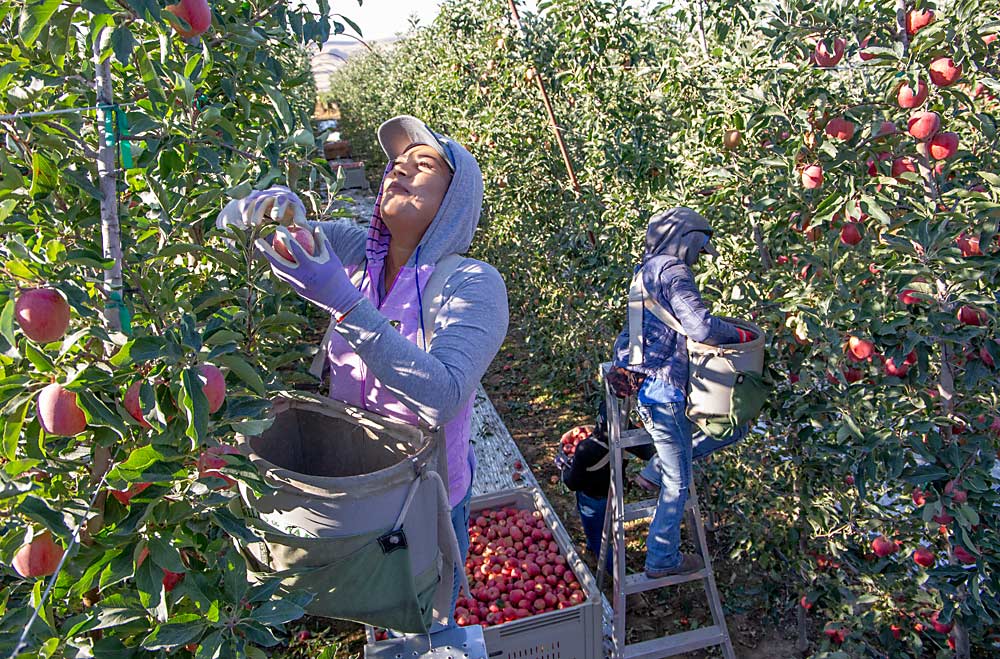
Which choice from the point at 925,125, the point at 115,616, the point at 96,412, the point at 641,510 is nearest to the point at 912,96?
the point at 925,125

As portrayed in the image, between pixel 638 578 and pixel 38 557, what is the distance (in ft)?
7.31

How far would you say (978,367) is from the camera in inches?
82.7

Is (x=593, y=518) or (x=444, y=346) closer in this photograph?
(x=444, y=346)

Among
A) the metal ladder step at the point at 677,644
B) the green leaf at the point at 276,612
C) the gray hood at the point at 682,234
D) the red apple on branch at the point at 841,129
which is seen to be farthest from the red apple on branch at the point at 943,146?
the green leaf at the point at 276,612

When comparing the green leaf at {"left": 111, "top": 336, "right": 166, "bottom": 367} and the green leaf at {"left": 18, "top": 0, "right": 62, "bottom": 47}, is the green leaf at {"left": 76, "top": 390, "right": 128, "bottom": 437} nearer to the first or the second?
the green leaf at {"left": 111, "top": 336, "right": 166, "bottom": 367}

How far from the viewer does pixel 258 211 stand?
122cm

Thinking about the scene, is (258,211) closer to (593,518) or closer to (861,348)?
(861,348)

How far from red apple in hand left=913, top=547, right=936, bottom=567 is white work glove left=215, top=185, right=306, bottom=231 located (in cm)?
222

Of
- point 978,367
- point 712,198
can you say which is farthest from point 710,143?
point 978,367

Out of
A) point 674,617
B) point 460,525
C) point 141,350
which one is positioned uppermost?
point 141,350

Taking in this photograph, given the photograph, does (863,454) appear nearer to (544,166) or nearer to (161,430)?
(161,430)

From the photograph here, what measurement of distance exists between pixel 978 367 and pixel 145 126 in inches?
84.6

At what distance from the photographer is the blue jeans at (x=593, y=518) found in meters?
3.23

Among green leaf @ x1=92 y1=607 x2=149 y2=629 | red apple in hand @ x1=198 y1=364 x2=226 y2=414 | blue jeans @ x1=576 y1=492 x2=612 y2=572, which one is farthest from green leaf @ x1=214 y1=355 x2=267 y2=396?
blue jeans @ x1=576 y1=492 x2=612 y2=572
